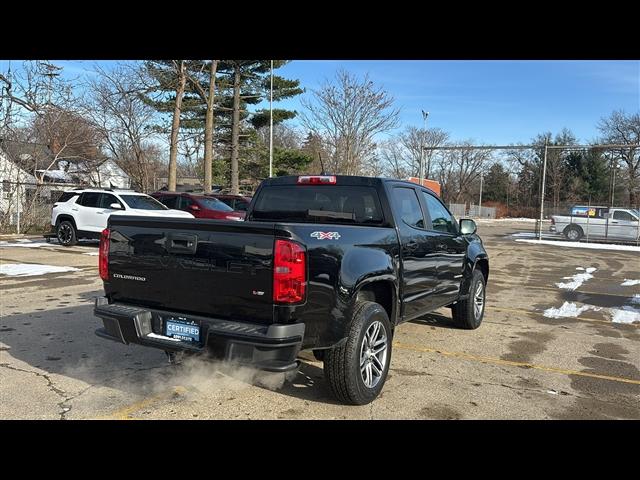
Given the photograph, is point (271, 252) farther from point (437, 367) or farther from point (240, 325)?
point (437, 367)

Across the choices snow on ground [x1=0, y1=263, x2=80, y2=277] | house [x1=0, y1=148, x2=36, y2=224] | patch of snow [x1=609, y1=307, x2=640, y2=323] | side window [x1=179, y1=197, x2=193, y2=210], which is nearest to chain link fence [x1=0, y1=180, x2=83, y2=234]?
house [x1=0, y1=148, x2=36, y2=224]

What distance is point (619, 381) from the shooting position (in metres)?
4.91

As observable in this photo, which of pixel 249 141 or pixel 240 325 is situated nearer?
pixel 240 325

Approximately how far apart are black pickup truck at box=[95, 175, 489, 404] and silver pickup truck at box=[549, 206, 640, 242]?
2473cm

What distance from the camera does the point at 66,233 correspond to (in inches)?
610

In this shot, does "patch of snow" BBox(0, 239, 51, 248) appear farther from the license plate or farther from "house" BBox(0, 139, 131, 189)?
the license plate

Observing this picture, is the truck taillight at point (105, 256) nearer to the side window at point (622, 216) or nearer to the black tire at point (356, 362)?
the black tire at point (356, 362)

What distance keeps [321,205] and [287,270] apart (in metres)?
1.75

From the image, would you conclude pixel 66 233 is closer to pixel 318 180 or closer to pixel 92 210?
pixel 92 210

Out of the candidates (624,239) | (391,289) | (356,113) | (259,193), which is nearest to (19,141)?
(356,113)

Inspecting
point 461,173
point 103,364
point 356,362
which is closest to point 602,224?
point 356,362

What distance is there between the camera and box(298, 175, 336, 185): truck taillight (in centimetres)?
503

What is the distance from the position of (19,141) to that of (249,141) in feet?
48.4

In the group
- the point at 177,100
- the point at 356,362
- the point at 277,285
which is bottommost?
the point at 356,362
